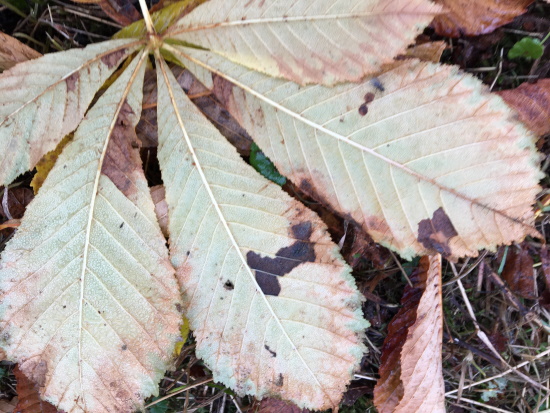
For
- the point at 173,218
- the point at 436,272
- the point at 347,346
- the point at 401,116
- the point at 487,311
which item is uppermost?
the point at 401,116

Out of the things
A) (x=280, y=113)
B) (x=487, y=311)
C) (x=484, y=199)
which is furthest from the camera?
(x=487, y=311)

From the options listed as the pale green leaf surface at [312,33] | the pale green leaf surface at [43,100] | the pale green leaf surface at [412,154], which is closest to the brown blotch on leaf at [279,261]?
the pale green leaf surface at [412,154]

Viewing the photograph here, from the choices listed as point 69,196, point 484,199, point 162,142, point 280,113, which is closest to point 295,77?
point 280,113

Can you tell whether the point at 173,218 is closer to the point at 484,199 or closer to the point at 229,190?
the point at 229,190

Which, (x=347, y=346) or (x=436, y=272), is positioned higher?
(x=436, y=272)

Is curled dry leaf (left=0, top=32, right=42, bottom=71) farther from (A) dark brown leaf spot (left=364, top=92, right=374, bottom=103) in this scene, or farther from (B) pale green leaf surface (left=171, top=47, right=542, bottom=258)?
(A) dark brown leaf spot (left=364, top=92, right=374, bottom=103)

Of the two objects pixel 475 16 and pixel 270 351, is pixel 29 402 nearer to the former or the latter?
pixel 270 351

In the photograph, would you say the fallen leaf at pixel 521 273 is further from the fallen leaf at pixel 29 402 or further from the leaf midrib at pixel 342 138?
the fallen leaf at pixel 29 402

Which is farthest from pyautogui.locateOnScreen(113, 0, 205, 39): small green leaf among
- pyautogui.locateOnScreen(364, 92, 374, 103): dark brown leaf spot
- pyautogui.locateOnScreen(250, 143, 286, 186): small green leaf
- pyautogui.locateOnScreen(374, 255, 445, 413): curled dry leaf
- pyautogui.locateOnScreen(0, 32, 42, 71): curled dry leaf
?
Answer: pyautogui.locateOnScreen(374, 255, 445, 413): curled dry leaf
